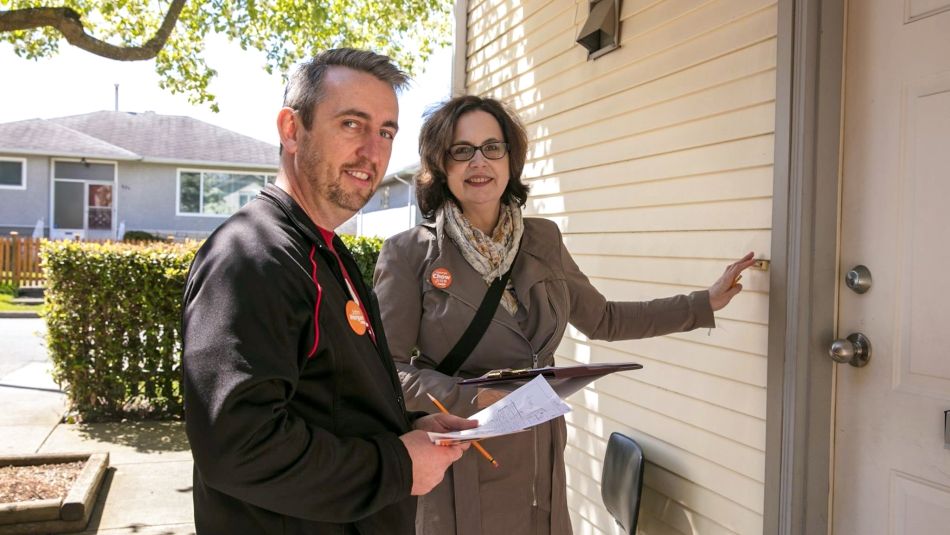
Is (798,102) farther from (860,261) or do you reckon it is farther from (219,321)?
(219,321)

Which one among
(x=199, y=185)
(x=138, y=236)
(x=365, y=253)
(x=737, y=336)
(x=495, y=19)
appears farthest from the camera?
(x=199, y=185)

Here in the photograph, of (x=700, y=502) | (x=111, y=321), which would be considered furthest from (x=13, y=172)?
(x=700, y=502)

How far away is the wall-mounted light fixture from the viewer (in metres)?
4.07

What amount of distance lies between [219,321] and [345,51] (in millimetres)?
754

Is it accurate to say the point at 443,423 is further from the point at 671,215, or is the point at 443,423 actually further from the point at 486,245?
the point at 671,215

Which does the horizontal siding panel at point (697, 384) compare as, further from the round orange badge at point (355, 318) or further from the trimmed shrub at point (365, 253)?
the trimmed shrub at point (365, 253)

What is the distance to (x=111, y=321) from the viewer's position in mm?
7703

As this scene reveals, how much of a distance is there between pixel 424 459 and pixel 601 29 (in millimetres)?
3041

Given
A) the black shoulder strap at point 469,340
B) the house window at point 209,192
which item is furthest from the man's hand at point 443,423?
the house window at point 209,192

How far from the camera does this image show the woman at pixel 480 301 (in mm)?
2752

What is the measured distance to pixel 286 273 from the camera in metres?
1.49

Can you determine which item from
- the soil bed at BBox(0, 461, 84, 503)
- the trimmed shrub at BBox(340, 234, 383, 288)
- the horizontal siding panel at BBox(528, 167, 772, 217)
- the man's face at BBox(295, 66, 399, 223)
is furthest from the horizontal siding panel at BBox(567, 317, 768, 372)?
the trimmed shrub at BBox(340, 234, 383, 288)

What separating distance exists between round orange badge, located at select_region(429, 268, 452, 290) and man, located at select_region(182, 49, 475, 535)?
2.83 ft

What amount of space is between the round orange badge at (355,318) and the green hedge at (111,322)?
6396 mm
